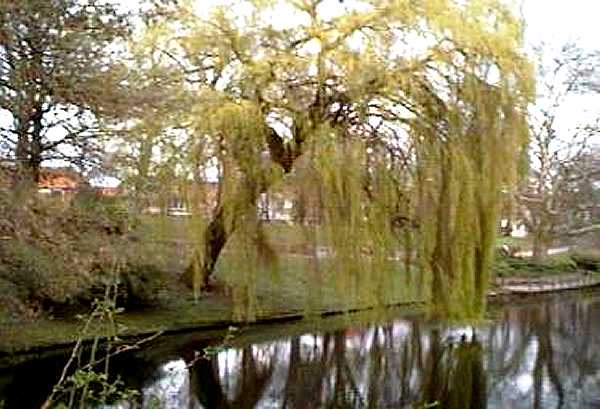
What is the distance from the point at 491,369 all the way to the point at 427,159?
2.69 meters

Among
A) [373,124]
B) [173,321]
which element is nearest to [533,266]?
[173,321]

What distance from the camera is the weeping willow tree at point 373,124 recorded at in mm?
10570

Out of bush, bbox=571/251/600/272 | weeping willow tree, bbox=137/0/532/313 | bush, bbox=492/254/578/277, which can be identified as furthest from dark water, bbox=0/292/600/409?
bush, bbox=571/251/600/272

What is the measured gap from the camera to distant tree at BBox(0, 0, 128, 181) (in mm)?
4039

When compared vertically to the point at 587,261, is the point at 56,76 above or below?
above

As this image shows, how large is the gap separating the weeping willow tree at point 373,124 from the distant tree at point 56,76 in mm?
3720

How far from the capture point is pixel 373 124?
35.7 feet

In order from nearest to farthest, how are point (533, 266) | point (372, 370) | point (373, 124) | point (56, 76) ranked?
point (56, 76), point (372, 370), point (373, 124), point (533, 266)

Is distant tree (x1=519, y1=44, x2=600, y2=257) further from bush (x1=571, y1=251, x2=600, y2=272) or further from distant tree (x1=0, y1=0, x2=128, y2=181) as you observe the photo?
distant tree (x1=0, y1=0, x2=128, y2=181)

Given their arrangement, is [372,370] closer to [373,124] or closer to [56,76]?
[373,124]

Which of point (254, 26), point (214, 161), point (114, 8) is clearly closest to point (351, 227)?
point (214, 161)

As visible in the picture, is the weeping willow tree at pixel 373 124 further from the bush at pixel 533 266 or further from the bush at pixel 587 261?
the bush at pixel 587 261

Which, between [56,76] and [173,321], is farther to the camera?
[173,321]

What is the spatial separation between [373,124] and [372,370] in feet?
10.1
